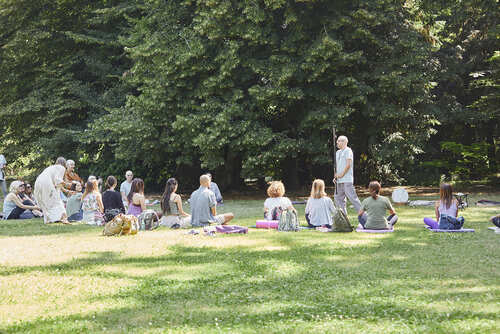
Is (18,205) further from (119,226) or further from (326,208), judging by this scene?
(326,208)

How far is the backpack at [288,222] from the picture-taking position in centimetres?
1216

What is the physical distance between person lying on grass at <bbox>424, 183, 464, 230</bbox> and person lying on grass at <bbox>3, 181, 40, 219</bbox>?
11704mm

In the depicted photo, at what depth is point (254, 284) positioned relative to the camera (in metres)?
7.16

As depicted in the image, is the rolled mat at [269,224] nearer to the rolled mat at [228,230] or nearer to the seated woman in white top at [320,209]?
the seated woman in white top at [320,209]

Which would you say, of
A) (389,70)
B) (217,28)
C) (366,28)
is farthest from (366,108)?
(217,28)

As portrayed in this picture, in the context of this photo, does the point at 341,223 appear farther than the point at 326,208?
No

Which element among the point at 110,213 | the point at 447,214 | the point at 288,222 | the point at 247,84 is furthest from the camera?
the point at 247,84

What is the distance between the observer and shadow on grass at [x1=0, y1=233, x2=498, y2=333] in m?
5.65

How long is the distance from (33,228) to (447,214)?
33.5 ft

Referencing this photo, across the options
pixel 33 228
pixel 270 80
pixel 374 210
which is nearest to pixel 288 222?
pixel 374 210

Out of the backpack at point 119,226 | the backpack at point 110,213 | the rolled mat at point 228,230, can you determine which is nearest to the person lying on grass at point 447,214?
the rolled mat at point 228,230

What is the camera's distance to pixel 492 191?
24047mm

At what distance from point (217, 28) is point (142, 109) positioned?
507cm

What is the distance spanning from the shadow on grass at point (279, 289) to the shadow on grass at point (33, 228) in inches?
155
